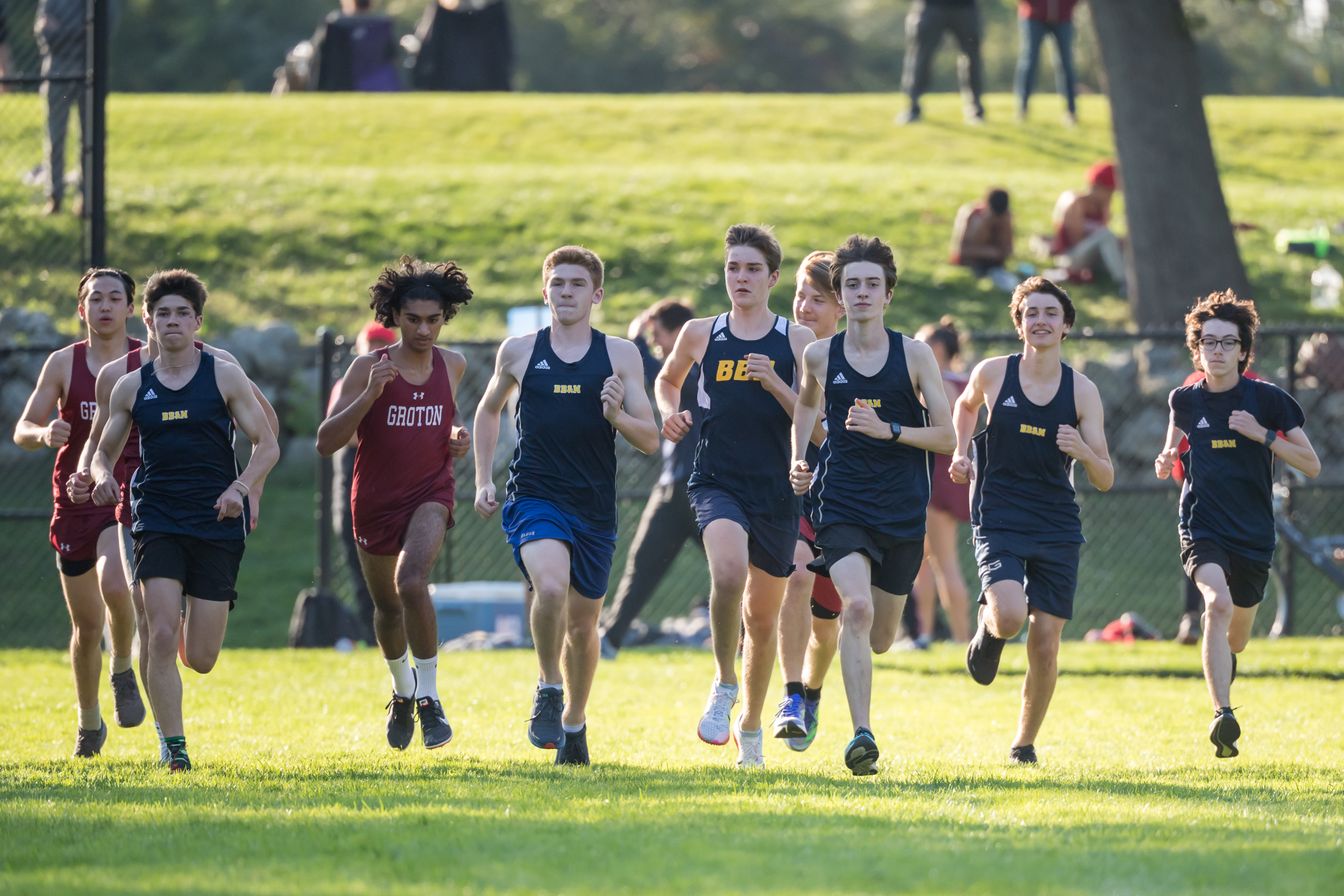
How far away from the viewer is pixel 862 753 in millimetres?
7312

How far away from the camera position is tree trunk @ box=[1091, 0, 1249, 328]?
1934cm

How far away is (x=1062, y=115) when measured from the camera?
29.4 meters

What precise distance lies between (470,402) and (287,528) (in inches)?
94.0

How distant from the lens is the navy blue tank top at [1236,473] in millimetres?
8562

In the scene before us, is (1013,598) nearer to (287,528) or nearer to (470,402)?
(470,402)

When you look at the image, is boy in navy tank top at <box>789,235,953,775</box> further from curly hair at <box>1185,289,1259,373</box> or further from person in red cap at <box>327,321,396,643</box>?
person in red cap at <box>327,321,396,643</box>

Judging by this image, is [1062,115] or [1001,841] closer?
[1001,841]

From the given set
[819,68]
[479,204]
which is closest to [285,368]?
[479,204]

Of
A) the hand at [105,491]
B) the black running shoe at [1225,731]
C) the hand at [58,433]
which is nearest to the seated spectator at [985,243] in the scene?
the black running shoe at [1225,731]

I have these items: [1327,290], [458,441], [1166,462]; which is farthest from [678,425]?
[1327,290]

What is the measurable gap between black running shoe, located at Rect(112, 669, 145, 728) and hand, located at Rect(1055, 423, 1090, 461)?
4.20m

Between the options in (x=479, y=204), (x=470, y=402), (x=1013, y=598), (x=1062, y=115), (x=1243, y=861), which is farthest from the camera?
(x=1062, y=115)

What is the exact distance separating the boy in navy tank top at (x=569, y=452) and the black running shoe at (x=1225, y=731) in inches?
106

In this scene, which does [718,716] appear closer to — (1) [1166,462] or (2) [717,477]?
(2) [717,477]
